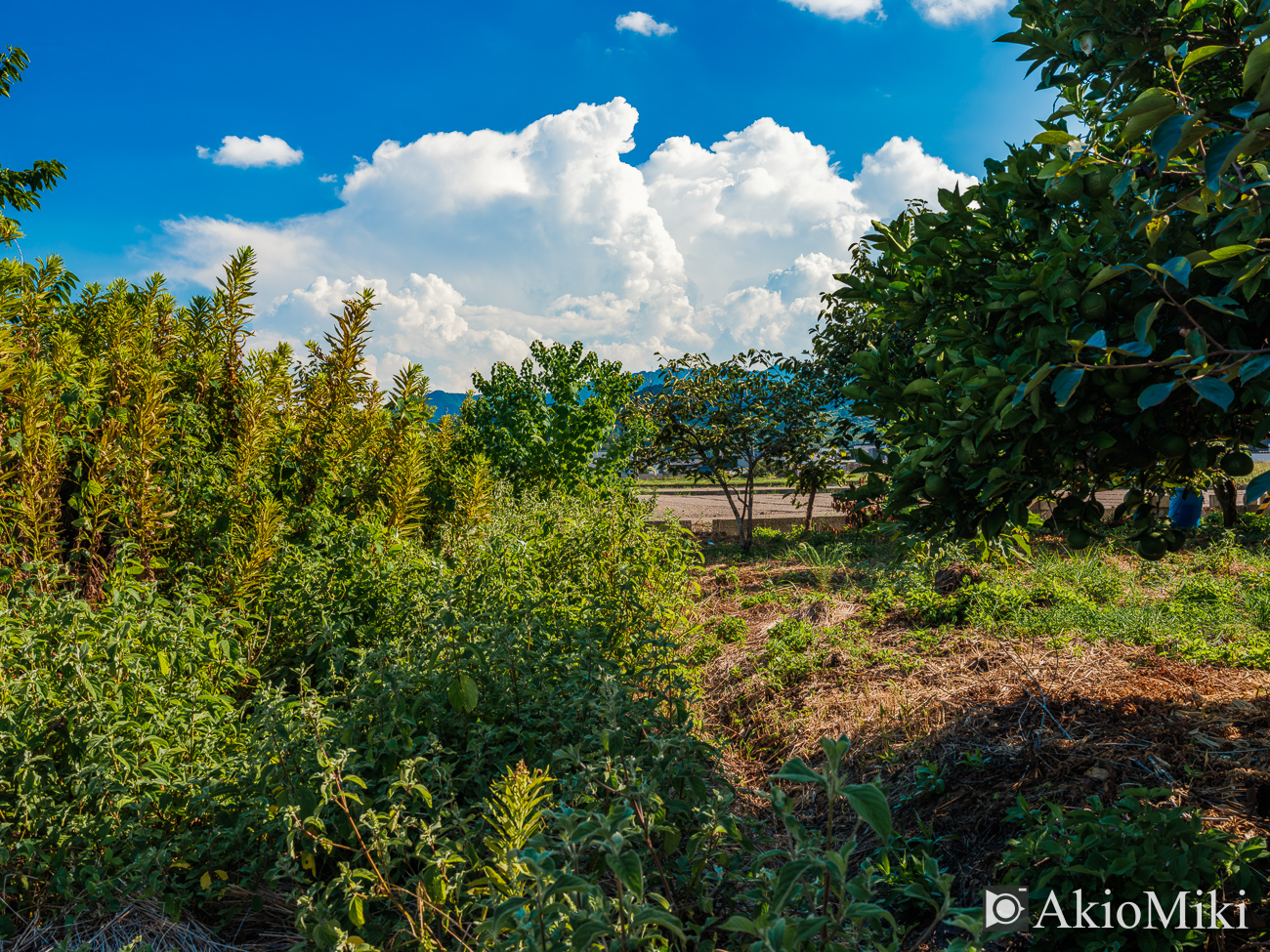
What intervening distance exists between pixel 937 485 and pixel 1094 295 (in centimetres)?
64

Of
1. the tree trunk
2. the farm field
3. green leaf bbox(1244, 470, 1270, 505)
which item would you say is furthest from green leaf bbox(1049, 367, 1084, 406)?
the tree trunk

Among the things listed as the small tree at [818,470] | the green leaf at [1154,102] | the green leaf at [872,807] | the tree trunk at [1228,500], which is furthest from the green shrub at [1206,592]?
the green leaf at [872,807]

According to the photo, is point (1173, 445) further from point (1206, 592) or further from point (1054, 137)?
point (1206, 592)

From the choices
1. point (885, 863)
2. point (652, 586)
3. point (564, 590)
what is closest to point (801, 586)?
point (652, 586)

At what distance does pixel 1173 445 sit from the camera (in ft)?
5.88

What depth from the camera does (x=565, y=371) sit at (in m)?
7.20

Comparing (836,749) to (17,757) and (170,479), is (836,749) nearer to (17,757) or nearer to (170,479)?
(17,757)

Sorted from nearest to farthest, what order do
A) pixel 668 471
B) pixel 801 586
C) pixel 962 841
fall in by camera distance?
pixel 962 841
pixel 801 586
pixel 668 471

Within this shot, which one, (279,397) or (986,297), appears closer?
(986,297)

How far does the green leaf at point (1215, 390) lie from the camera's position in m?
1.32

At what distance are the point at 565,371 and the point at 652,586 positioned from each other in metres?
3.58

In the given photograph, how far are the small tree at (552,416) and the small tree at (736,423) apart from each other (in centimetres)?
233

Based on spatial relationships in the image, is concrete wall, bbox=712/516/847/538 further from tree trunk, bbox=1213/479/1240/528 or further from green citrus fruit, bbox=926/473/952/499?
green citrus fruit, bbox=926/473/952/499

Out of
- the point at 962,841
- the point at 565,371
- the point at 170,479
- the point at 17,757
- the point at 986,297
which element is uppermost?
the point at 565,371
